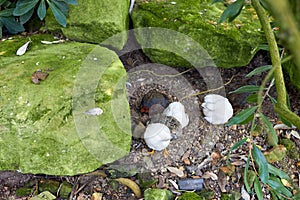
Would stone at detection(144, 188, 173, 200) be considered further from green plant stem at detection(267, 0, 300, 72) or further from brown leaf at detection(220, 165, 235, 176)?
green plant stem at detection(267, 0, 300, 72)

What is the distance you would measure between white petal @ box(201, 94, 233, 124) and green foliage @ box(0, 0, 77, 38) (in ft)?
2.31

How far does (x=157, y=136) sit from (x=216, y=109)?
0.31 m

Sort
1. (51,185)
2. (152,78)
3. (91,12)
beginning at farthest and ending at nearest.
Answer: (152,78), (91,12), (51,185)

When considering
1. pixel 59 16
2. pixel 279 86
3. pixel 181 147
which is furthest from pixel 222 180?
pixel 59 16

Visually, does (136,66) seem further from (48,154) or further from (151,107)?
(48,154)

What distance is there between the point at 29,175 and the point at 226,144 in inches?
33.2

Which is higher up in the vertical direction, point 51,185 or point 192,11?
point 192,11

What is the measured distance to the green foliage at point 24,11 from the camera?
1.49 m

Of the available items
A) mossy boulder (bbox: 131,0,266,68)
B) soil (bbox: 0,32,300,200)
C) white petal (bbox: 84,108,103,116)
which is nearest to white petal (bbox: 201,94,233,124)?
soil (bbox: 0,32,300,200)

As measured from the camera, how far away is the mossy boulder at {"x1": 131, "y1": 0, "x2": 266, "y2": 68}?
5.36 ft

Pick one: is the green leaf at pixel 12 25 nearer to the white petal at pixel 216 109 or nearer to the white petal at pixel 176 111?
the white petal at pixel 176 111

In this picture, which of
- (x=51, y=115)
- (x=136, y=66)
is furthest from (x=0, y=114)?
(x=136, y=66)

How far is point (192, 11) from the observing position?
169 cm

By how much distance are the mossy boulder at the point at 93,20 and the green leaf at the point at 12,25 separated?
0.12 meters
